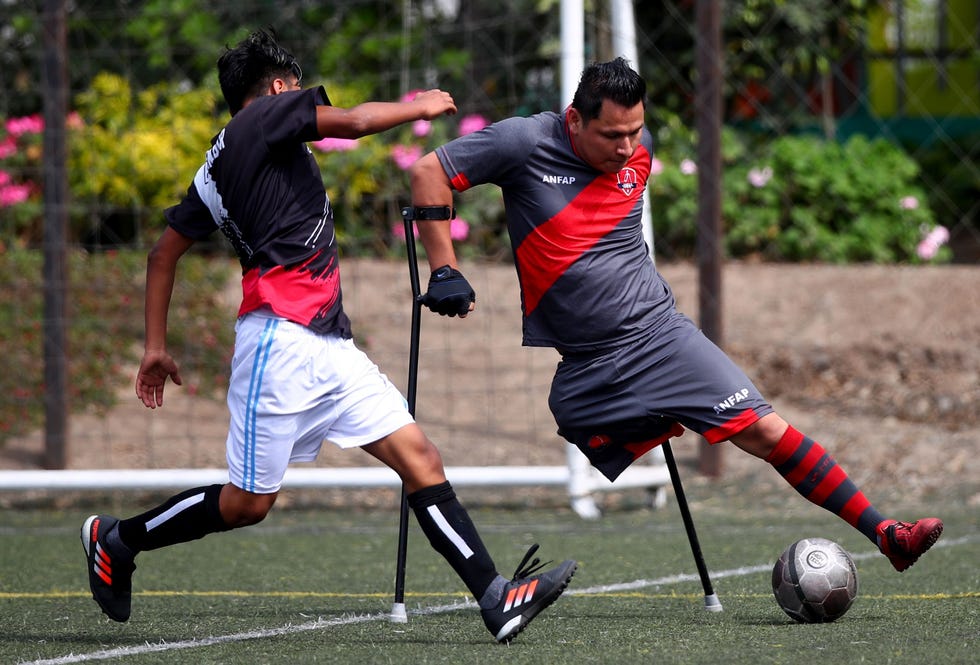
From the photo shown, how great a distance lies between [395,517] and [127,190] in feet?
14.8

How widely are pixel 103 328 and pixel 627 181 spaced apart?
713cm

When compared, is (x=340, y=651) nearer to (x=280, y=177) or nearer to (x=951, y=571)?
(x=280, y=177)

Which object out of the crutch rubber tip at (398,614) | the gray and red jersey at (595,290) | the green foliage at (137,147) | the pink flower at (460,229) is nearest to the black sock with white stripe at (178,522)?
the crutch rubber tip at (398,614)

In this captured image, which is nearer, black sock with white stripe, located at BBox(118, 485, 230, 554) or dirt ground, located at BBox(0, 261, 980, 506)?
black sock with white stripe, located at BBox(118, 485, 230, 554)

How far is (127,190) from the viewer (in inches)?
465

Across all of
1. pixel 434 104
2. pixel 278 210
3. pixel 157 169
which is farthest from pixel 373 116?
pixel 157 169

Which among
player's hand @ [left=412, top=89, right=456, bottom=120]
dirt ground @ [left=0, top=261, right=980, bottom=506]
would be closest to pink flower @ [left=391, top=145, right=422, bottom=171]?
dirt ground @ [left=0, top=261, right=980, bottom=506]

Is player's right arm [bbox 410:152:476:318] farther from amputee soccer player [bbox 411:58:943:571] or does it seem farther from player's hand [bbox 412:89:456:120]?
player's hand [bbox 412:89:456:120]

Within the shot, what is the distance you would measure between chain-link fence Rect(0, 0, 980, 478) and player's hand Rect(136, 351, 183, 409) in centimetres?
474

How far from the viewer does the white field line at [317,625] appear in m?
4.40

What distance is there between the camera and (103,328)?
11.2 meters

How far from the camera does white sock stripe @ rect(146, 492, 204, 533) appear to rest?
4.75 m

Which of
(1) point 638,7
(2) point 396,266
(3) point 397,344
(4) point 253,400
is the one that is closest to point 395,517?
(3) point 397,344

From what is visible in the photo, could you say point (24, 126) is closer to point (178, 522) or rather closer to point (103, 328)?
point (103, 328)
